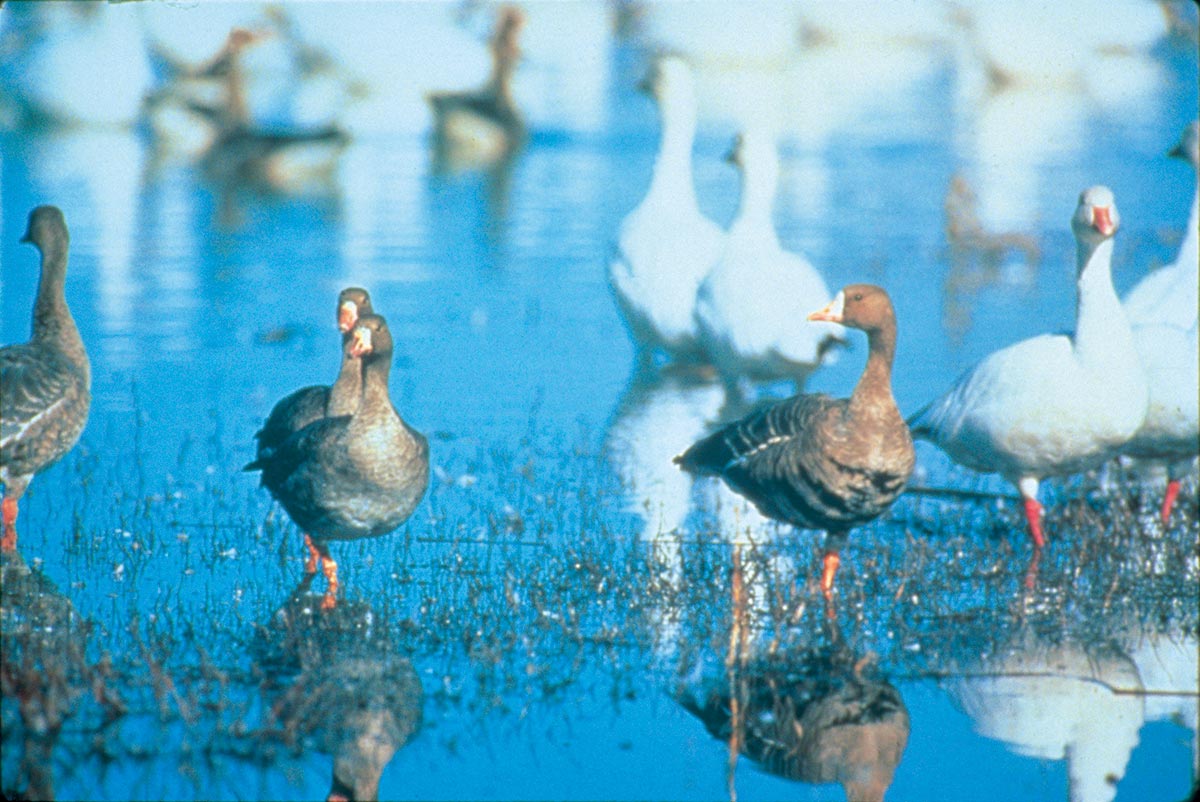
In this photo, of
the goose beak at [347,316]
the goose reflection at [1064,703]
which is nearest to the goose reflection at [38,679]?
the goose beak at [347,316]

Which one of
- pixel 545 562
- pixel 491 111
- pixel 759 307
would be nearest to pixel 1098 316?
pixel 759 307

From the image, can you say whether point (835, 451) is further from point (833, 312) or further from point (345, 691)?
point (345, 691)

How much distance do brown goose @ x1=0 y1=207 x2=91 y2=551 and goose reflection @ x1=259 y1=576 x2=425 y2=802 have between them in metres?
1.65

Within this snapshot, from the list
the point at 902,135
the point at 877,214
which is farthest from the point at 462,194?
the point at 902,135

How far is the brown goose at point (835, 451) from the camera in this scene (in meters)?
6.51

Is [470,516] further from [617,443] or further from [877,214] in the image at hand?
[877,214]

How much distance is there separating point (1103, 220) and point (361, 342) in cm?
358

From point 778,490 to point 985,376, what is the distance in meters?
1.53

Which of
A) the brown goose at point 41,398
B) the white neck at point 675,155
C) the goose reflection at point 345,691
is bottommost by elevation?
the goose reflection at point 345,691

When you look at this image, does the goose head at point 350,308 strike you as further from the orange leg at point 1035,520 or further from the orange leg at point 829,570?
the orange leg at point 1035,520

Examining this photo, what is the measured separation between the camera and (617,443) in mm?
9453

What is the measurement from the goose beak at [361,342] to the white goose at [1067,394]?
2.97 metres

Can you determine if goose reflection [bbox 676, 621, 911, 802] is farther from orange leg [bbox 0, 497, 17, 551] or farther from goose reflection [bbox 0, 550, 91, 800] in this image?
orange leg [bbox 0, 497, 17, 551]

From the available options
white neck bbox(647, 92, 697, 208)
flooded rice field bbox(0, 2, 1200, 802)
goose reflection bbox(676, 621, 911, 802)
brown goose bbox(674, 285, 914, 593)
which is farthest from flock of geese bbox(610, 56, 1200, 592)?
white neck bbox(647, 92, 697, 208)
